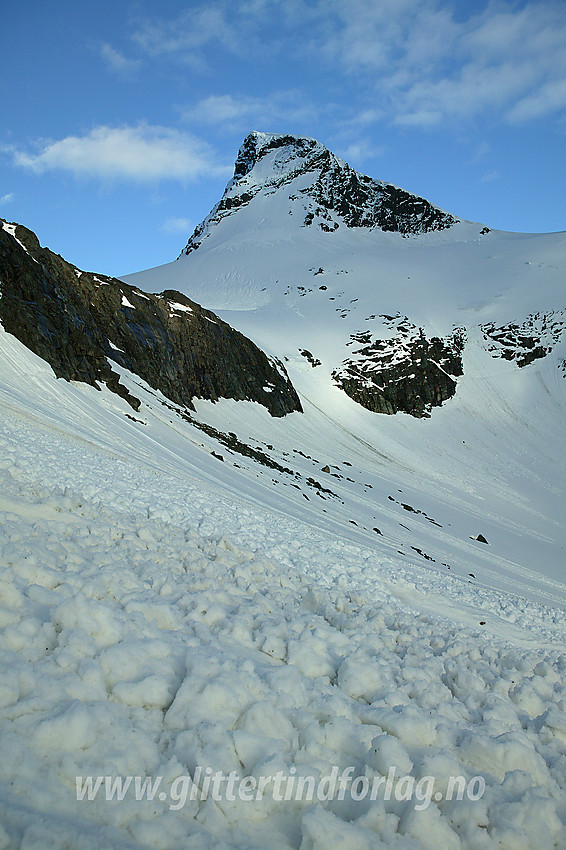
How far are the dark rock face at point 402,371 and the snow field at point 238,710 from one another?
4623 centimetres

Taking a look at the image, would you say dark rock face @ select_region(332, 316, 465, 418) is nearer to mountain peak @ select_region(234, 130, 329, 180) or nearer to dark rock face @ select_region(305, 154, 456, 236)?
dark rock face @ select_region(305, 154, 456, 236)

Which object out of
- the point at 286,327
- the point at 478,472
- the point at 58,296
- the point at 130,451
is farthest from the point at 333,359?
the point at 130,451

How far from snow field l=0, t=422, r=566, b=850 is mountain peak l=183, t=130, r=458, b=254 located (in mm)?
113137

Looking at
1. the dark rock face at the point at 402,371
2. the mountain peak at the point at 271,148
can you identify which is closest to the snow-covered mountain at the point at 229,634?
the dark rock face at the point at 402,371

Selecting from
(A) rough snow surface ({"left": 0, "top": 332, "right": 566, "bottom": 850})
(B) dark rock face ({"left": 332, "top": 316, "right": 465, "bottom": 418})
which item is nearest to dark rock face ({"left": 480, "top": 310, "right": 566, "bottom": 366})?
(B) dark rock face ({"left": 332, "top": 316, "right": 465, "bottom": 418})

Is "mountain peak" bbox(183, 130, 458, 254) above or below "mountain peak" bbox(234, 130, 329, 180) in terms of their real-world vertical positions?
below

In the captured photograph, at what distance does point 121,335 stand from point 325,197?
Answer: 10309cm

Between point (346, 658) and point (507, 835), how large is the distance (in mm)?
1670

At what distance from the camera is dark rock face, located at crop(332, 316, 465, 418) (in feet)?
170

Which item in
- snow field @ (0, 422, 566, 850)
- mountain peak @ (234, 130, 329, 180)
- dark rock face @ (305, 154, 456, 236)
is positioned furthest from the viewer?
mountain peak @ (234, 130, 329, 180)

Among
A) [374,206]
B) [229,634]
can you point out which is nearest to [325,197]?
[374,206]

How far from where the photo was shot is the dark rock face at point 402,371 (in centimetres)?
5172

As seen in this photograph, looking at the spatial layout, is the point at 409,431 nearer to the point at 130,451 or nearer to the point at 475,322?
the point at 475,322

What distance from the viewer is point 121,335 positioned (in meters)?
29.0
